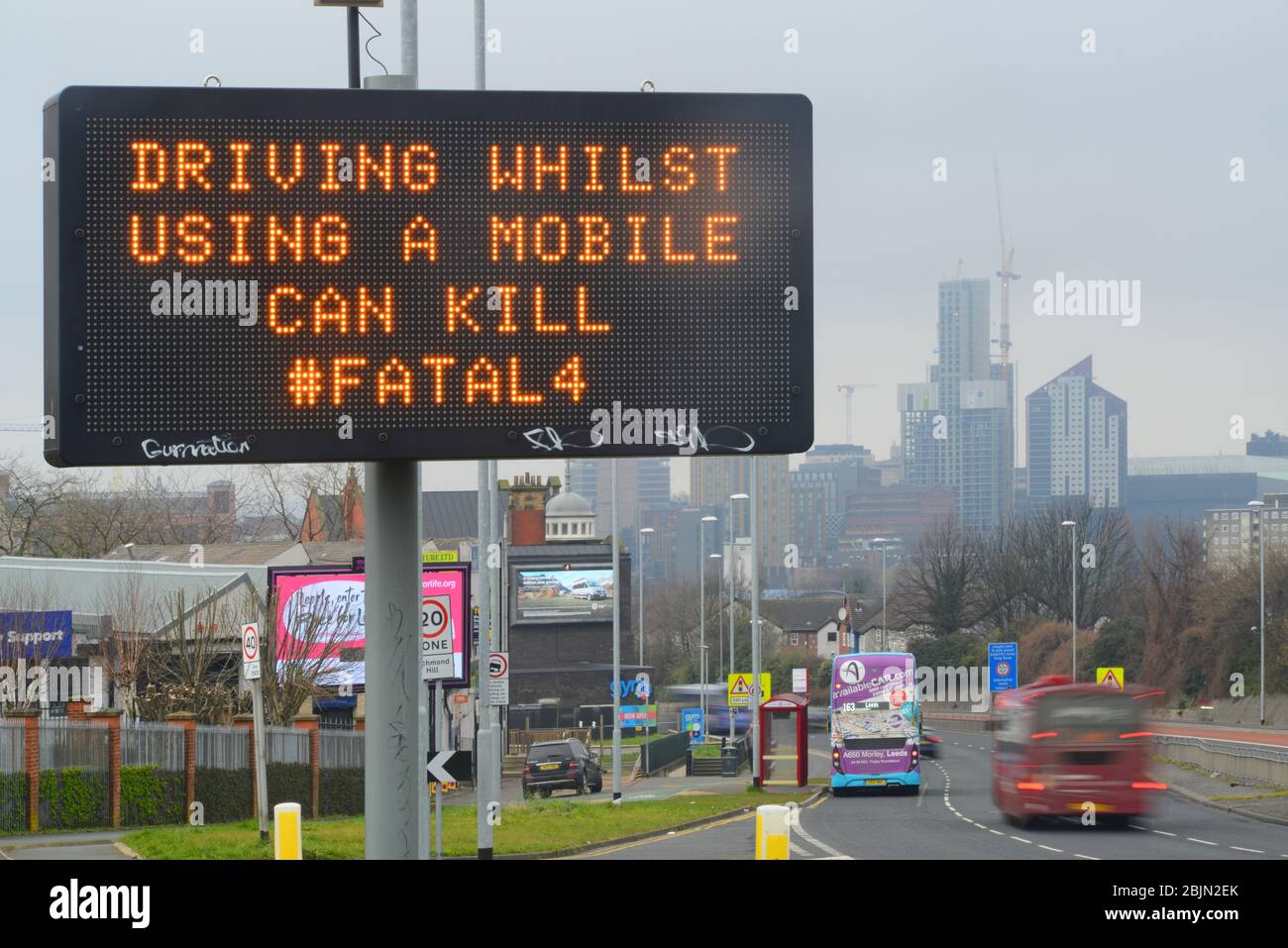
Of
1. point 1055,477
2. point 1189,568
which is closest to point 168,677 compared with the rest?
point 1189,568

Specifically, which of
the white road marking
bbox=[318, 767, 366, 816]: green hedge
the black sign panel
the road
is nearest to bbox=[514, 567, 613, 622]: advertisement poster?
bbox=[318, 767, 366, 816]: green hedge

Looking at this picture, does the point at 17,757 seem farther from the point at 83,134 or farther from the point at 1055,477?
the point at 1055,477

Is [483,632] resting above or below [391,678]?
below

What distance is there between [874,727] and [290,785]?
1386cm

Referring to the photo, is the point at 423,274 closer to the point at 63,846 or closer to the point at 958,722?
the point at 63,846

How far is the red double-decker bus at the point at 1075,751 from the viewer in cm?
2361

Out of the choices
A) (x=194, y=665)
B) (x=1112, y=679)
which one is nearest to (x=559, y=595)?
(x=194, y=665)

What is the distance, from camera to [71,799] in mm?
28547

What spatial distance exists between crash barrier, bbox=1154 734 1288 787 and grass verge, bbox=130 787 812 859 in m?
9.67

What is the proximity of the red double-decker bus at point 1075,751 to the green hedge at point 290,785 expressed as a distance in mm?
16004

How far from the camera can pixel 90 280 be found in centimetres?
603

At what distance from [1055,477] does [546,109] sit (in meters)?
117

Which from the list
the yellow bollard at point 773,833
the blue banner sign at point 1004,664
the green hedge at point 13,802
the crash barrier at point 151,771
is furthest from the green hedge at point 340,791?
the yellow bollard at point 773,833

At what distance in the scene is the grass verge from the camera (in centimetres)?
2148
